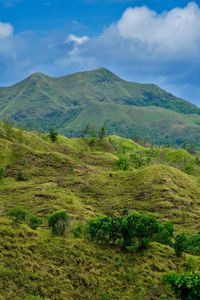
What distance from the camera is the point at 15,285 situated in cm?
6531

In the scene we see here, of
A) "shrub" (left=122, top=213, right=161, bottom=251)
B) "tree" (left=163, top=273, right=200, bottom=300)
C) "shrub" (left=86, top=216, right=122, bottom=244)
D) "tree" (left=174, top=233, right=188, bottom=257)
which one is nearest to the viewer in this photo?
"tree" (left=163, top=273, right=200, bottom=300)

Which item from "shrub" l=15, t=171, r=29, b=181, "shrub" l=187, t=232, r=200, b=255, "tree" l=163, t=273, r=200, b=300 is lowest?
"tree" l=163, t=273, r=200, b=300

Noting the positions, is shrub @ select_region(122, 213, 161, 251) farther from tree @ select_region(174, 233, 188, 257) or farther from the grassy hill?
tree @ select_region(174, 233, 188, 257)

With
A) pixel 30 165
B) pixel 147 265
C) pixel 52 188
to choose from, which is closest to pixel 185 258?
pixel 147 265

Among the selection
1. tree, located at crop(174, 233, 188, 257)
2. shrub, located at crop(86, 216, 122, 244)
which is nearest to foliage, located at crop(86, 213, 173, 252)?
shrub, located at crop(86, 216, 122, 244)

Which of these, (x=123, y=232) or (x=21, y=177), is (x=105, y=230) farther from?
(x=21, y=177)

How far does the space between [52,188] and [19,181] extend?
14.3 m

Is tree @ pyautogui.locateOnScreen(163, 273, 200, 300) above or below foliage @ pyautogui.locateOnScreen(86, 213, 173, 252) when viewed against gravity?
below

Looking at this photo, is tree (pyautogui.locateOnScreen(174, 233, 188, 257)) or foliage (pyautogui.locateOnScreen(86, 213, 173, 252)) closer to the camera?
foliage (pyautogui.locateOnScreen(86, 213, 173, 252))

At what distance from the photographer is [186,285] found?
63.3 metres

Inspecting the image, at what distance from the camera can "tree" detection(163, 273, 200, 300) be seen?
6256cm

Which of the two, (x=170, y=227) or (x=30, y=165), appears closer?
(x=170, y=227)

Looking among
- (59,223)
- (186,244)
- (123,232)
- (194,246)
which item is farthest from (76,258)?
(194,246)

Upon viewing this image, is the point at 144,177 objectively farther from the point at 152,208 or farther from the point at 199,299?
the point at 199,299
